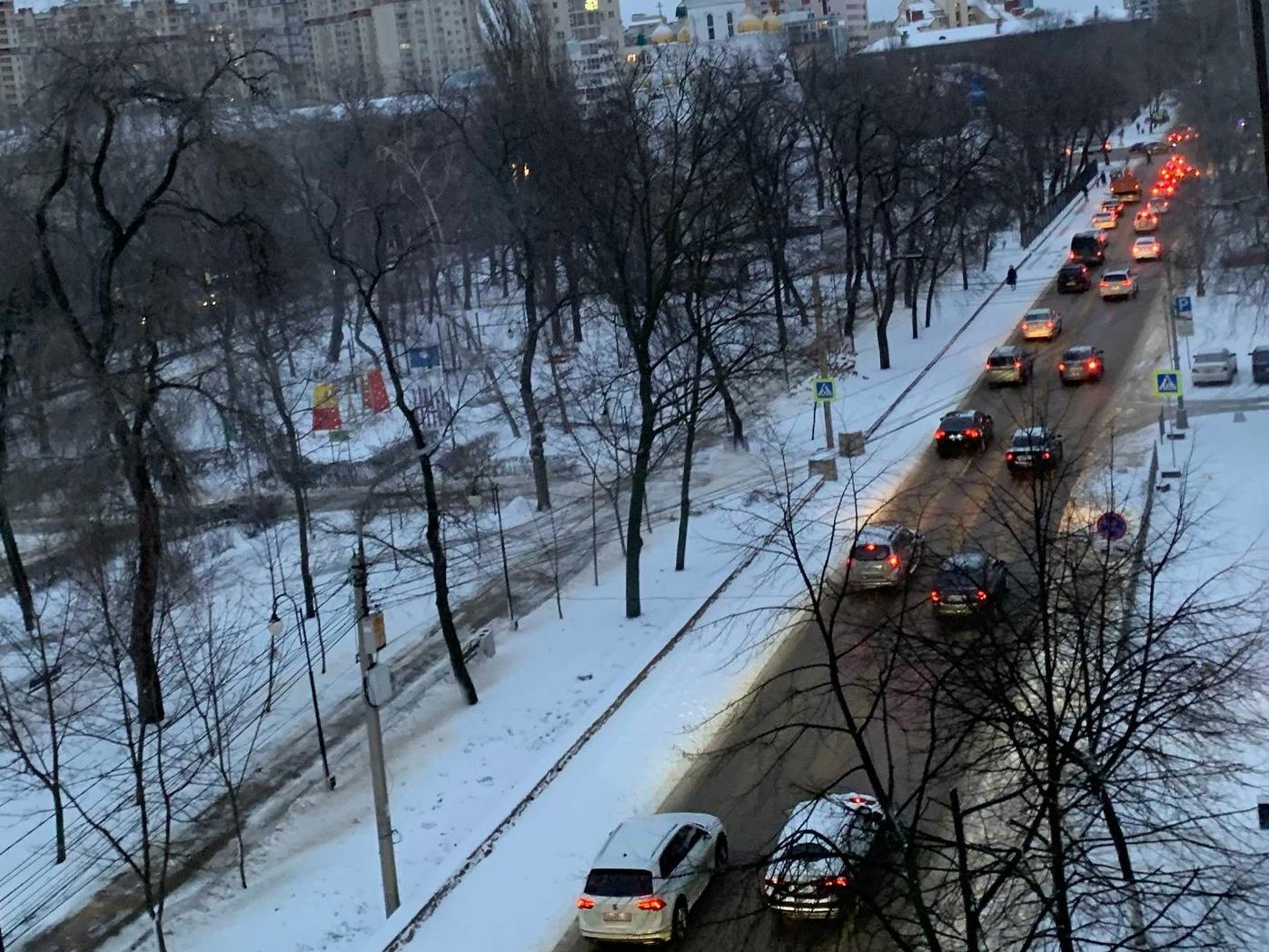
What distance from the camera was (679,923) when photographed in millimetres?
14016

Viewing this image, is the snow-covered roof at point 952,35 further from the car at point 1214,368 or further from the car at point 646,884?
the car at point 646,884

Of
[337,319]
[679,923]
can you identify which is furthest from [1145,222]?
[679,923]

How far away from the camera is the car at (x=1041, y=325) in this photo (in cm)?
4191

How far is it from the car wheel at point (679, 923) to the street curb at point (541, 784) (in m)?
3.12

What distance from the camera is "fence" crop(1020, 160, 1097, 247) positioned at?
2397 inches

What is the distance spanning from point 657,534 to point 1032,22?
473 feet

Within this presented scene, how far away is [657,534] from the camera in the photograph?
100ft

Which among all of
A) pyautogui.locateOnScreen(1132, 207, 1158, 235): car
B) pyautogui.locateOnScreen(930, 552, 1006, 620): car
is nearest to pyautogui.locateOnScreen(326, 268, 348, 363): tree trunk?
pyautogui.locateOnScreen(1132, 207, 1158, 235): car

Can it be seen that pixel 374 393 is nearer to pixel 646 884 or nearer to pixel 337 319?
pixel 337 319

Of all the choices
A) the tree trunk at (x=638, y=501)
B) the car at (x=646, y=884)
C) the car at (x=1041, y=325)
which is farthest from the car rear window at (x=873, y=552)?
the car at (x=1041, y=325)

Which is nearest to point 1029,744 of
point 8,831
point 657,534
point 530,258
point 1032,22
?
point 8,831

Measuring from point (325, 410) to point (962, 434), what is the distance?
18548 mm

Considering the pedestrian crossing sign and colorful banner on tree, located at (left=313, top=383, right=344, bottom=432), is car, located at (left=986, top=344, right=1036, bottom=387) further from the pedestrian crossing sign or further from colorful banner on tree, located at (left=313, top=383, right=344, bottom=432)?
colorful banner on tree, located at (left=313, top=383, right=344, bottom=432)

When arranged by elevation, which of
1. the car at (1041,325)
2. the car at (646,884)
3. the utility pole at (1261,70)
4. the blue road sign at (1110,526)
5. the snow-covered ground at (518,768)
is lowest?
the snow-covered ground at (518,768)
